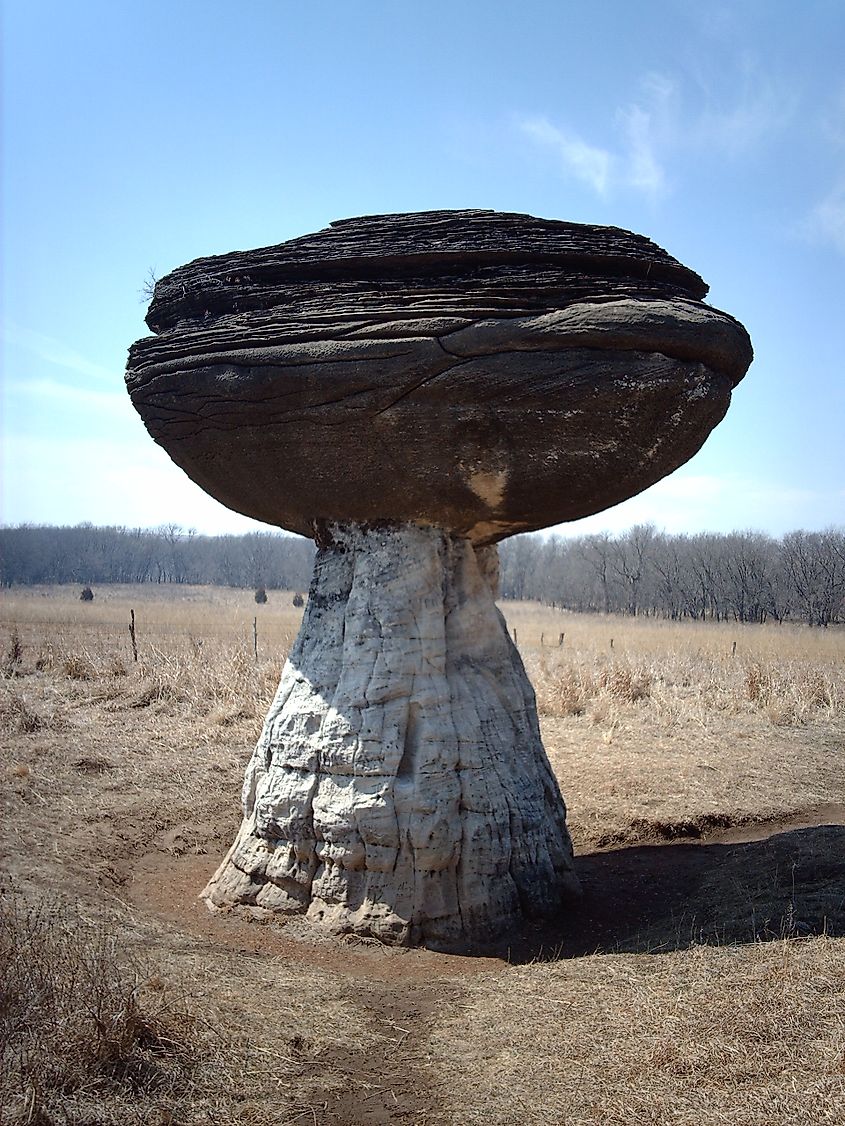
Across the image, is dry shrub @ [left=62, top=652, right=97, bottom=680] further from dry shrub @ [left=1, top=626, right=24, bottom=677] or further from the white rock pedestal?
the white rock pedestal

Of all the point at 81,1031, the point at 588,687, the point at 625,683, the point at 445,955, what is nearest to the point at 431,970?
the point at 445,955

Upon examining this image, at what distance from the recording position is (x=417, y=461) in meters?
5.95

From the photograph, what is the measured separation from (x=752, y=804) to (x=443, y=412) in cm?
624

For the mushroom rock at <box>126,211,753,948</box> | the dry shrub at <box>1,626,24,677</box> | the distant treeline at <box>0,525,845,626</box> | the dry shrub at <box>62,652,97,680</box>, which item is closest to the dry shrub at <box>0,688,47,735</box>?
the dry shrub at <box>62,652,97,680</box>

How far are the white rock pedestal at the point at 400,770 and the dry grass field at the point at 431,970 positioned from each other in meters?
0.28

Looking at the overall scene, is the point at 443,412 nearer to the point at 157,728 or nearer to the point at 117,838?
the point at 117,838

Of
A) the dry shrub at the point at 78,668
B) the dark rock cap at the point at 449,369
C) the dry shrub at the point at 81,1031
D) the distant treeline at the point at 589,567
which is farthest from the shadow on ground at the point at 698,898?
the distant treeline at the point at 589,567

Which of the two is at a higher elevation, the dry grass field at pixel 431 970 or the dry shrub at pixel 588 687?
the dry shrub at pixel 588 687

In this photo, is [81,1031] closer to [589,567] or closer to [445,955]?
[445,955]

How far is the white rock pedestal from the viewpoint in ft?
19.4

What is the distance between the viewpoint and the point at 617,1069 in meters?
3.86

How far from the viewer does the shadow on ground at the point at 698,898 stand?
5.51 m

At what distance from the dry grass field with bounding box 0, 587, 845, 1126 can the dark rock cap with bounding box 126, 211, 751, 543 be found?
2930mm

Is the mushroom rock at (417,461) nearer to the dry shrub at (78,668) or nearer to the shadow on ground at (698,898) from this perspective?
the shadow on ground at (698,898)
